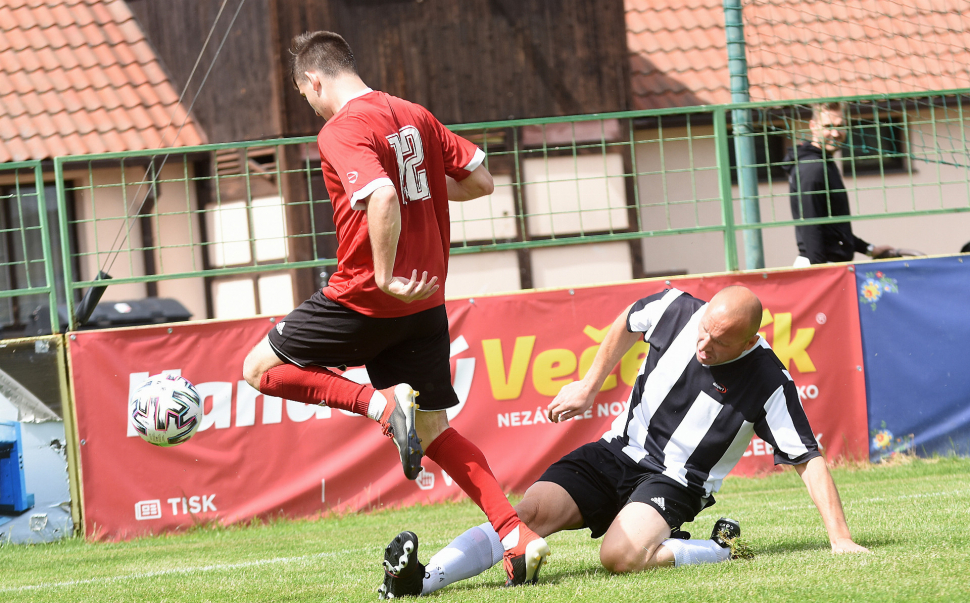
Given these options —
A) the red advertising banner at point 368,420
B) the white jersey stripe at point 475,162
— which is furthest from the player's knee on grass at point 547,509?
the red advertising banner at point 368,420

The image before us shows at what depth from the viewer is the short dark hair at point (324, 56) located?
4.21 m

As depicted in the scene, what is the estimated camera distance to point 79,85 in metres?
12.8

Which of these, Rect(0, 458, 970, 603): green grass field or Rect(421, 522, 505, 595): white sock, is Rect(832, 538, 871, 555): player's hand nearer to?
Rect(0, 458, 970, 603): green grass field

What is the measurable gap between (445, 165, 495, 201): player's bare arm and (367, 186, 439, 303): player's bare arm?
59 cm

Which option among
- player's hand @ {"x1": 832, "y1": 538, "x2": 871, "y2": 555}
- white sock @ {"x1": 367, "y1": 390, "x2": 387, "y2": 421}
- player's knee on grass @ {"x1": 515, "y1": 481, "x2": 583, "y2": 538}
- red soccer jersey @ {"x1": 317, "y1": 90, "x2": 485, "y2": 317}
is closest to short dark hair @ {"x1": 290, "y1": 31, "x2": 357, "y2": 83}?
red soccer jersey @ {"x1": 317, "y1": 90, "x2": 485, "y2": 317}

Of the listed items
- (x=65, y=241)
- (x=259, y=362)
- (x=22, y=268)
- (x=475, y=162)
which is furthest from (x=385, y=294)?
(x=22, y=268)

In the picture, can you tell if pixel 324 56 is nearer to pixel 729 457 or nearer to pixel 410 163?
pixel 410 163

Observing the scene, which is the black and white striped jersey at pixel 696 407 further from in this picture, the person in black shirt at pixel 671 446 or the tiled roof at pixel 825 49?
the tiled roof at pixel 825 49

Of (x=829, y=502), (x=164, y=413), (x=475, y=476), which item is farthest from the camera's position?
(x=164, y=413)

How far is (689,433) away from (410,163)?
1.67 m

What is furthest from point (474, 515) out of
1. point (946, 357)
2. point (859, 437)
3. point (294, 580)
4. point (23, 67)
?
point (23, 67)

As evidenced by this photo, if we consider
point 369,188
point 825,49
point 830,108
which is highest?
point 825,49

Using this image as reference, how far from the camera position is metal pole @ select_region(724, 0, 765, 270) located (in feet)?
25.8

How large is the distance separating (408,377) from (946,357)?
15.6 feet
